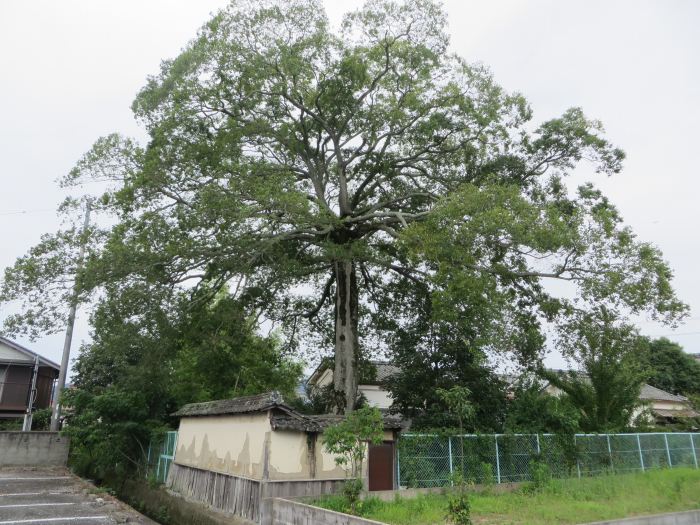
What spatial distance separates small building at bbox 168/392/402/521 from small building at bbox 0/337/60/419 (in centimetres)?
1974

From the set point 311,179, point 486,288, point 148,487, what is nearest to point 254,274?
point 311,179

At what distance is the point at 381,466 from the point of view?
12.4m

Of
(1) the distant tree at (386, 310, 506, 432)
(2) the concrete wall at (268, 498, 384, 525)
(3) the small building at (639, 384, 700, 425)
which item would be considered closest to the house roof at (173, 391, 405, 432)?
(2) the concrete wall at (268, 498, 384, 525)

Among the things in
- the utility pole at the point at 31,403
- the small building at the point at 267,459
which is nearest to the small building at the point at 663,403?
the small building at the point at 267,459

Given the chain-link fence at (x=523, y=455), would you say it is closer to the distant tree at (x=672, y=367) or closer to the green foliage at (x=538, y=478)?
the green foliage at (x=538, y=478)

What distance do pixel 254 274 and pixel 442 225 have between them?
26.9 ft

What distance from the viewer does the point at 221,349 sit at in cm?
1767

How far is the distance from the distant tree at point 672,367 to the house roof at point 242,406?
36228 millimetres

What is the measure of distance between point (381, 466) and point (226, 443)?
13.2ft

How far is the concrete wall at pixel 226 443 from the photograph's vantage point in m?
11.5

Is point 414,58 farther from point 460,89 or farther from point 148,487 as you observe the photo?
point 148,487

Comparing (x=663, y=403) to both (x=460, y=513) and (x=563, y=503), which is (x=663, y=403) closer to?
(x=563, y=503)

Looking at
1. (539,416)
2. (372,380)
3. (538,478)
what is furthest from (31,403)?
(538,478)

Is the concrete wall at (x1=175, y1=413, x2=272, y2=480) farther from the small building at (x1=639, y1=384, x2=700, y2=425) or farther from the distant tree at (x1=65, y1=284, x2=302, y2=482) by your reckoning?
the small building at (x1=639, y1=384, x2=700, y2=425)
